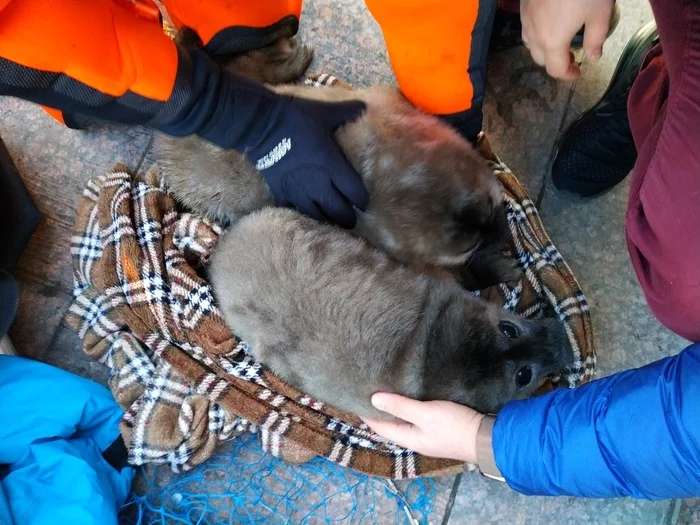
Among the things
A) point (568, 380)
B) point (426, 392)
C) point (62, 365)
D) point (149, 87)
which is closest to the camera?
point (149, 87)

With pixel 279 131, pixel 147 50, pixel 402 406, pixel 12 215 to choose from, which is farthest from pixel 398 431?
pixel 12 215

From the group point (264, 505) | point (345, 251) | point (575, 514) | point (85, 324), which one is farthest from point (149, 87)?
point (575, 514)

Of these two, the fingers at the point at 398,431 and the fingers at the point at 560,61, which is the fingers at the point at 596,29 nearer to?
the fingers at the point at 560,61

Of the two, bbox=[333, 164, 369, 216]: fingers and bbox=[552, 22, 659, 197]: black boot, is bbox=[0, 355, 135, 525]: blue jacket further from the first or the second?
bbox=[552, 22, 659, 197]: black boot

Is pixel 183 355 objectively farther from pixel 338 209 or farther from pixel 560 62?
pixel 560 62

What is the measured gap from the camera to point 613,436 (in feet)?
3.54

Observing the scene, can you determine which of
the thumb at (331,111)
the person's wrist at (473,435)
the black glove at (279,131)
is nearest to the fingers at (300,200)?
the black glove at (279,131)

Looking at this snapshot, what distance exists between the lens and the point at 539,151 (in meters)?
1.83

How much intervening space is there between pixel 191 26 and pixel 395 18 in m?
0.60

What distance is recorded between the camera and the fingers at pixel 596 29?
47.5 inches

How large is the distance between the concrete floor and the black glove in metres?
0.54

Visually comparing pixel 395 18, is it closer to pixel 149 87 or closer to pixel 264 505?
pixel 149 87

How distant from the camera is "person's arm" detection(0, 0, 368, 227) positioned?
995 mm

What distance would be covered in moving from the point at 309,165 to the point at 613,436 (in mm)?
800
